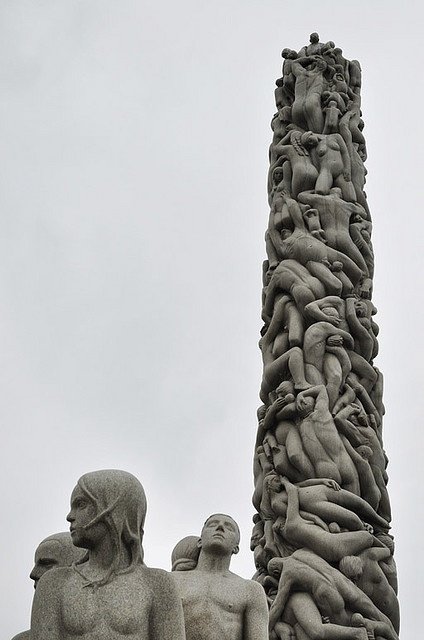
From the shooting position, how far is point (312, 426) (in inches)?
456

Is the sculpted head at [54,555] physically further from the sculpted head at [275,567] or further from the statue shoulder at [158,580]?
the sculpted head at [275,567]

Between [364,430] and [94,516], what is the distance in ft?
18.4

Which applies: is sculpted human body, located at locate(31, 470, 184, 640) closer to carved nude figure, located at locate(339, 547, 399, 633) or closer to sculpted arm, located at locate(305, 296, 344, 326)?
carved nude figure, located at locate(339, 547, 399, 633)

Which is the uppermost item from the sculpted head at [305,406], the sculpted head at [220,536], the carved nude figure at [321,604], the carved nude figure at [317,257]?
the carved nude figure at [317,257]

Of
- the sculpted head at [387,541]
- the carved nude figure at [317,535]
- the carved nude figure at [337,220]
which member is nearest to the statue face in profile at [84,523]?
the carved nude figure at [317,535]

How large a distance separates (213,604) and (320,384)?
4.43m

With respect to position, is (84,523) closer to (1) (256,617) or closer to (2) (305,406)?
(1) (256,617)

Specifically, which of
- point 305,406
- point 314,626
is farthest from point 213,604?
point 305,406

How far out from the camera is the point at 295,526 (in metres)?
11.1

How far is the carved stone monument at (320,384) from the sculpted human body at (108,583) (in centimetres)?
412

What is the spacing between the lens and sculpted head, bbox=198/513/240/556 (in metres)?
8.03

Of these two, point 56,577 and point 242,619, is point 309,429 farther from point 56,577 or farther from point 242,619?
point 56,577

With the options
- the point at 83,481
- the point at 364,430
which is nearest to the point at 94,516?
the point at 83,481

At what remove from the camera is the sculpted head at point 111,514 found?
6.53 metres
